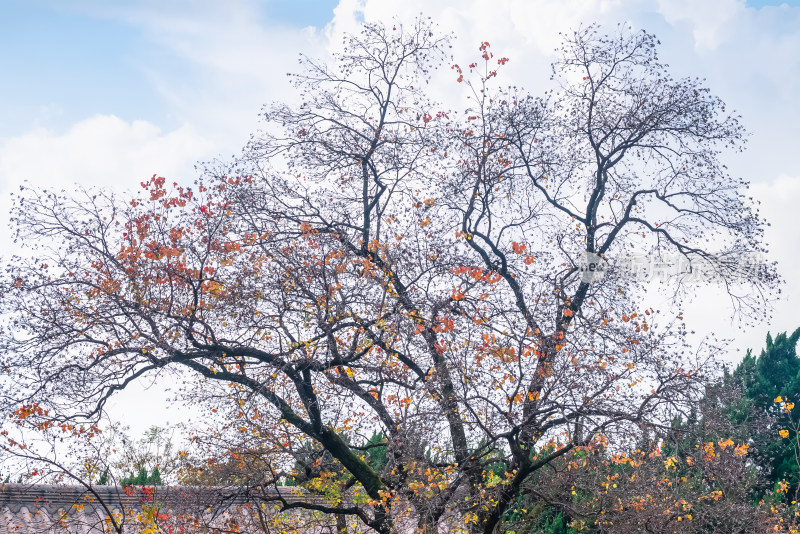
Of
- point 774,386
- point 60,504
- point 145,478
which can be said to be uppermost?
point 145,478

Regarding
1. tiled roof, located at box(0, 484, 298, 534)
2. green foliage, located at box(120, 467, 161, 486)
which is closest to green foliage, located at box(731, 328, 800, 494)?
tiled roof, located at box(0, 484, 298, 534)

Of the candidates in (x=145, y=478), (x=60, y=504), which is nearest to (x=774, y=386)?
(x=145, y=478)

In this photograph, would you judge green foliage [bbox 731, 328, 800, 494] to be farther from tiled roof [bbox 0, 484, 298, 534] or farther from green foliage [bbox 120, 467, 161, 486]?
green foliage [bbox 120, 467, 161, 486]

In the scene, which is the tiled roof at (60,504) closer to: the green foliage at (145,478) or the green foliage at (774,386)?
the green foliage at (145,478)

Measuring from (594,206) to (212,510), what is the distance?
844 centimetres

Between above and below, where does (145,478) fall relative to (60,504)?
above

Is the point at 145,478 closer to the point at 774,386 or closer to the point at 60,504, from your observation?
the point at 60,504

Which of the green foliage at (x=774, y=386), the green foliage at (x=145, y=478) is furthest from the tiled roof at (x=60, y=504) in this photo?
the green foliage at (x=774, y=386)

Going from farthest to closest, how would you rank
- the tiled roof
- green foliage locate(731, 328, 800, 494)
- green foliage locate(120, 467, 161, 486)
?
green foliage locate(731, 328, 800, 494) → green foliage locate(120, 467, 161, 486) → the tiled roof

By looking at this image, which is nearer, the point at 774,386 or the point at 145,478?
the point at 145,478

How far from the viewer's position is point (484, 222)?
13.0 metres

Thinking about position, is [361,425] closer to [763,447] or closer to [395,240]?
[395,240]

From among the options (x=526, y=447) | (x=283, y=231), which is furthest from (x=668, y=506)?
(x=283, y=231)

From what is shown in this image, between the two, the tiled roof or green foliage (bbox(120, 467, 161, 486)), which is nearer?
the tiled roof
